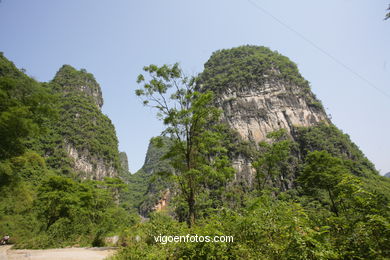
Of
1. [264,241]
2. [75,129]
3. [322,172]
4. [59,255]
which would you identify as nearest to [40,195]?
[59,255]

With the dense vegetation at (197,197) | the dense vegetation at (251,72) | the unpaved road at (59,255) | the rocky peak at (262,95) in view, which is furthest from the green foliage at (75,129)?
the unpaved road at (59,255)

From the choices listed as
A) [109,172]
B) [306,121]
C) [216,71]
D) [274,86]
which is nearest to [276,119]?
[306,121]

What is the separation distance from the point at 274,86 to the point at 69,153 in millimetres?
64000

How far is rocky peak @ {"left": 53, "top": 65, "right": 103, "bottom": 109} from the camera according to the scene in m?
68.5

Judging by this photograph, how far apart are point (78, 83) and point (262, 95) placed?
6992 cm

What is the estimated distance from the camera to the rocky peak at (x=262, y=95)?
49.1 m

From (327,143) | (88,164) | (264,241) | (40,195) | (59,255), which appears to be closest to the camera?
(264,241)

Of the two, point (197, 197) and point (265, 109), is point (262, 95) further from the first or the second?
point (197, 197)

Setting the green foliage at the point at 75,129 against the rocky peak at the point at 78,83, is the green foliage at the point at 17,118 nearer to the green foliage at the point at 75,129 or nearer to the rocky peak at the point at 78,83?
the green foliage at the point at 75,129

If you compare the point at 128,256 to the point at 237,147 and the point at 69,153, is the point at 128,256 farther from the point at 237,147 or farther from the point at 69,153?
the point at 69,153

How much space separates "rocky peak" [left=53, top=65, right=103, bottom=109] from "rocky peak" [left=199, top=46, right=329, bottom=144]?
1929 inches

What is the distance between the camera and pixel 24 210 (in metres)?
20.2

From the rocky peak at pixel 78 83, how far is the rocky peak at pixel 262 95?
161ft

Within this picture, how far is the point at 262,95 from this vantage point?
178 feet
